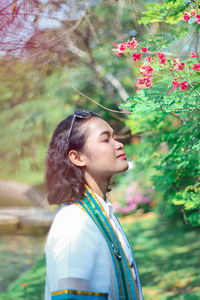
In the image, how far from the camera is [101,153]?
1.62 m

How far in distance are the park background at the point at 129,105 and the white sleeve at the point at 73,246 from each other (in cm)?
83

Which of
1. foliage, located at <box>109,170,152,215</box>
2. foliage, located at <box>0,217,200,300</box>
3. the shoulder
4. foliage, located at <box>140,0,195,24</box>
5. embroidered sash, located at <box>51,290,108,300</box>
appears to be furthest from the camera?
foliage, located at <box>109,170,152,215</box>

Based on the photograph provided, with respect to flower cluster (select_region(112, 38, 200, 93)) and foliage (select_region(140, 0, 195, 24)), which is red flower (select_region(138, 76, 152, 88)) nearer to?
flower cluster (select_region(112, 38, 200, 93))

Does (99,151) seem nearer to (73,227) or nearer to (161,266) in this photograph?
(73,227)

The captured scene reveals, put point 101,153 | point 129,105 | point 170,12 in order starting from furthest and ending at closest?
point 170,12 < point 129,105 < point 101,153

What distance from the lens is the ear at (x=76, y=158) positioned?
5.42 ft

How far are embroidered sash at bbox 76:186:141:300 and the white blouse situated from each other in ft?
0.09

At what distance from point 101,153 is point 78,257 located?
0.48 meters

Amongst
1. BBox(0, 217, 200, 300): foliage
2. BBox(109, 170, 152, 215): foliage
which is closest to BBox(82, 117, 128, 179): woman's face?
BBox(0, 217, 200, 300): foliage

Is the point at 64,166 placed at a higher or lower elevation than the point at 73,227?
higher

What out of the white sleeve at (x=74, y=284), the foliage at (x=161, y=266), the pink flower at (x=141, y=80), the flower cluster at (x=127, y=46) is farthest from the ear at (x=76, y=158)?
the foliage at (x=161, y=266)

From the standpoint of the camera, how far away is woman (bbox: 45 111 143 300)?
4.33 ft

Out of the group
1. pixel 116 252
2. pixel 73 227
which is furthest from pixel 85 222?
pixel 116 252

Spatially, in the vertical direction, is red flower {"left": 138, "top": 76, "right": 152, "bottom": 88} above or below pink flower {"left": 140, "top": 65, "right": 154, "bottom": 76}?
below
